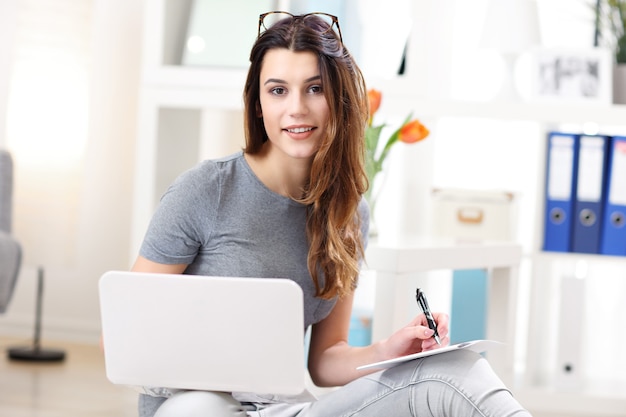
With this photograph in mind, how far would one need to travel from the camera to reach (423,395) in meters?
1.49

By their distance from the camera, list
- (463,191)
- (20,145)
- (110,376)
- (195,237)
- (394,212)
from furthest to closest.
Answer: (20,145), (394,212), (463,191), (195,237), (110,376)

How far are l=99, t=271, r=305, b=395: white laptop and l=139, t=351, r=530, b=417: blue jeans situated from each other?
10 cm

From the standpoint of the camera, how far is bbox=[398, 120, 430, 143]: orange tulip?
2.38 meters

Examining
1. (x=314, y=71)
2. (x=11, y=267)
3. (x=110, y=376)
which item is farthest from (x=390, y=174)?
(x=110, y=376)

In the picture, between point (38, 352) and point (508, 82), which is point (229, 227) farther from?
point (38, 352)

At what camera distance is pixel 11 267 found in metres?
3.13

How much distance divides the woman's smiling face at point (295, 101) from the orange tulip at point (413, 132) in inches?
29.8

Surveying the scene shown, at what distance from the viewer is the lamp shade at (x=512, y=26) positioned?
10.5 ft

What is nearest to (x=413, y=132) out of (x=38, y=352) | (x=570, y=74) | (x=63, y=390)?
(x=570, y=74)

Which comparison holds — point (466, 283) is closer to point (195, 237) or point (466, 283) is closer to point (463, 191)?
point (463, 191)

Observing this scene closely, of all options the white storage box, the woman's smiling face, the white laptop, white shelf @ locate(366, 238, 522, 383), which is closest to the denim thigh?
the white laptop

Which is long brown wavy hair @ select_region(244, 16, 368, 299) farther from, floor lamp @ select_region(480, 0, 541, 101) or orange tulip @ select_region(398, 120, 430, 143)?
floor lamp @ select_region(480, 0, 541, 101)

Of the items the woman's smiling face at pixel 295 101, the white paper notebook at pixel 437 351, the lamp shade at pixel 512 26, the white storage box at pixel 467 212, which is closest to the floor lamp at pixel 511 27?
the lamp shade at pixel 512 26

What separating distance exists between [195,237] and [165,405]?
271 mm
